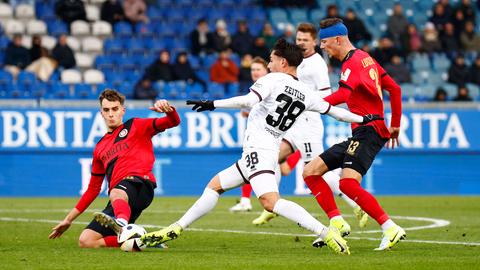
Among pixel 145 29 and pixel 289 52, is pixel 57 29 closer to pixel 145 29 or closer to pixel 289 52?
pixel 145 29

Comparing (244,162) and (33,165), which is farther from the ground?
(244,162)

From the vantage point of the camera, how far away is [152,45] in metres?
25.4

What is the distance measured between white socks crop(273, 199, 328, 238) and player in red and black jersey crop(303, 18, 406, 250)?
2.59 feet

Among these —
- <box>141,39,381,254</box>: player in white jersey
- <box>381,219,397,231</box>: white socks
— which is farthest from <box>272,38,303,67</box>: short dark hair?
<box>381,219,397,231</box>: white socks

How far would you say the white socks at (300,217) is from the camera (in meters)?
9.33

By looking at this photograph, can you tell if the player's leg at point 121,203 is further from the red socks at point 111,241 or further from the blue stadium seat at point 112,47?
the blue stadium seat at point 112,47

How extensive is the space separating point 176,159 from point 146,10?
23.7ft

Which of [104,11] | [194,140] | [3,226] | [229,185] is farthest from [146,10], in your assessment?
[229,185]

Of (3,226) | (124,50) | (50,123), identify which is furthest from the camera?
(124,50)

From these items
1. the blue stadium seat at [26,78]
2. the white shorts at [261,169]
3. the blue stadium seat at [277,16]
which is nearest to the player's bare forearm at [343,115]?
the white shorts at [261,169]

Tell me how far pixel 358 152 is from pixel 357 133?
256mm

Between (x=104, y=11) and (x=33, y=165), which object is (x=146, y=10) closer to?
(x=104, y=11)

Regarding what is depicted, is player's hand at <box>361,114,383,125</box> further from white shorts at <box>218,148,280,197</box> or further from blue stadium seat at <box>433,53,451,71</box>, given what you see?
blue stadium seat at <box>433,53,451,71</box>

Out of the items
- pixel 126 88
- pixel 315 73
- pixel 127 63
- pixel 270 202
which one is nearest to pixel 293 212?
pixel 270 202
